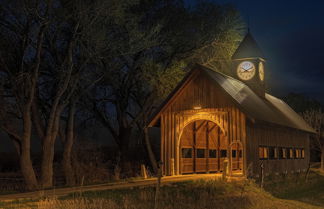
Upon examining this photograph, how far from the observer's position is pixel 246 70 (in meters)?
33.7

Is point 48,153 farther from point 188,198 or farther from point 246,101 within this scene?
point 246,101

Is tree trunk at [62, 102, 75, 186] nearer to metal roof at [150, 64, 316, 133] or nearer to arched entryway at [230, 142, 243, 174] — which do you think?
metal roof at [150, 64, 316, 133]

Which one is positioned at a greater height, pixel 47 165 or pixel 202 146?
pixel 202 146

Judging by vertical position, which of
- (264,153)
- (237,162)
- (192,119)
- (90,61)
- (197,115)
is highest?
(90,61)

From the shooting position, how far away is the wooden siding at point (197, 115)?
2528 cm

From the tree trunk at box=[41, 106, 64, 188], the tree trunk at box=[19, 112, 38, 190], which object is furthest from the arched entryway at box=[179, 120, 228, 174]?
the tree trunk at box=[19, 112, 38, 190]

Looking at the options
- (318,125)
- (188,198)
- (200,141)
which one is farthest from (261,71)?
(188,198)

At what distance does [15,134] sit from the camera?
23828mm

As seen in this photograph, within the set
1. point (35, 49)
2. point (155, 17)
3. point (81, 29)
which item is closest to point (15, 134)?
point (35, 49)

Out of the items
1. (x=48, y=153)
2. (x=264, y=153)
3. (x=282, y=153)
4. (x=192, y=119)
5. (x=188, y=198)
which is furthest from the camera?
(x=282, y=153)

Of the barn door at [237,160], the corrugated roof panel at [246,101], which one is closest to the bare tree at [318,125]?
the barn door at [237,160]

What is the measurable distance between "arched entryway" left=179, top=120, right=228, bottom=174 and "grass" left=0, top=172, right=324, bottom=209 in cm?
591

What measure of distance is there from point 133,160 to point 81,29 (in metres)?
16.5

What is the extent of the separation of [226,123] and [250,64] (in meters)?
9.36
